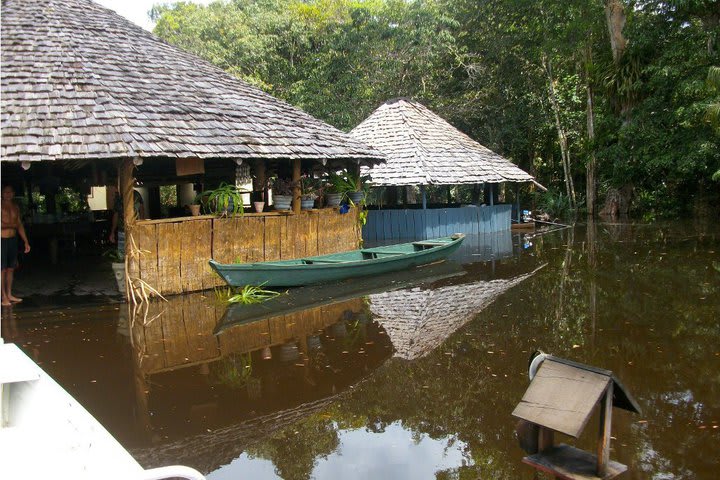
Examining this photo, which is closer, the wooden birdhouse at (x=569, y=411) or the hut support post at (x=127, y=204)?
the wooden birdhouse at (x=569, y=411)

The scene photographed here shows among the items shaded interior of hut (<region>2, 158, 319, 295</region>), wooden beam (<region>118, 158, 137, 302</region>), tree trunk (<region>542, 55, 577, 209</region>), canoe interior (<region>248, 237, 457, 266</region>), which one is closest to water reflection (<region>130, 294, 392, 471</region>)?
wooden beam (<region>118, 158, 137, 302</region>)

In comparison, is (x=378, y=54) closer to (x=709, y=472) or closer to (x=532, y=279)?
(x=532, y=279)

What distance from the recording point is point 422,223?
63.5 feet

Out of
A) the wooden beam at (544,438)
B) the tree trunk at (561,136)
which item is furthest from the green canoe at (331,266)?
the tree trunk at (561,136)

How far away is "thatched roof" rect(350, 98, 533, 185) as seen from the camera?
19.4 m

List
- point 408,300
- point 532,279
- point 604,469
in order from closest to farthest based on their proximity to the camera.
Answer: point 604,469 → point 408,300 → point 532,279

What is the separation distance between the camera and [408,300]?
1068 centimetres

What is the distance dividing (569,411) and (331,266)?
8183 millimetres

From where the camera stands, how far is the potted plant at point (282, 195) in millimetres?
12742

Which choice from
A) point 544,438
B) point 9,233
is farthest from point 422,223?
point 544,438

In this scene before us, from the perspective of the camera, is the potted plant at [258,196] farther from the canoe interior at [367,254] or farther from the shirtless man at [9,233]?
the shirtless man at [9,233]

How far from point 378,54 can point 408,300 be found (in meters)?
16.3

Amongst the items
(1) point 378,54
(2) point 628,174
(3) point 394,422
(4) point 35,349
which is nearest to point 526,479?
(3) point 394,422

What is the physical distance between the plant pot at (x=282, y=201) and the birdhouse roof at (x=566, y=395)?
9340 millimetres
